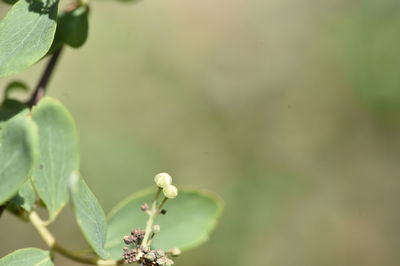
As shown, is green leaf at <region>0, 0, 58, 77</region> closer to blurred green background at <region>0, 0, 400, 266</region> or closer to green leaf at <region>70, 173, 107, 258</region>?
green leaf at <region>70, 173, 107, 258</region>

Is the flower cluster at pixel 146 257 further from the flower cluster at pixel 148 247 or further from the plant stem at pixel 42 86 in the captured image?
the plant stem at pixel 42 86

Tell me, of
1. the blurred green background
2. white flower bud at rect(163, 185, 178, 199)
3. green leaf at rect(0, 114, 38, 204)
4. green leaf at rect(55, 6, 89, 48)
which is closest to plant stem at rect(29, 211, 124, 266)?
white flower bud at rect(163, 185, 178, 199)

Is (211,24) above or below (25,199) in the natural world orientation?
above

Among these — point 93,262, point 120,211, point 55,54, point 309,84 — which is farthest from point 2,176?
point 309,84

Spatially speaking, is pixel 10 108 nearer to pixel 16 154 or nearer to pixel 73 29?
pixel 73 29

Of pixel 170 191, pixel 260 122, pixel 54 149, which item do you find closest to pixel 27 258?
pixel 54 149

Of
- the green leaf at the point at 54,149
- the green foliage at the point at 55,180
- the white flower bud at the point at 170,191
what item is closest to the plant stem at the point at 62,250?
the green foliage at the point at 55,180

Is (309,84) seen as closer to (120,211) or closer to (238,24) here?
(238,24)
